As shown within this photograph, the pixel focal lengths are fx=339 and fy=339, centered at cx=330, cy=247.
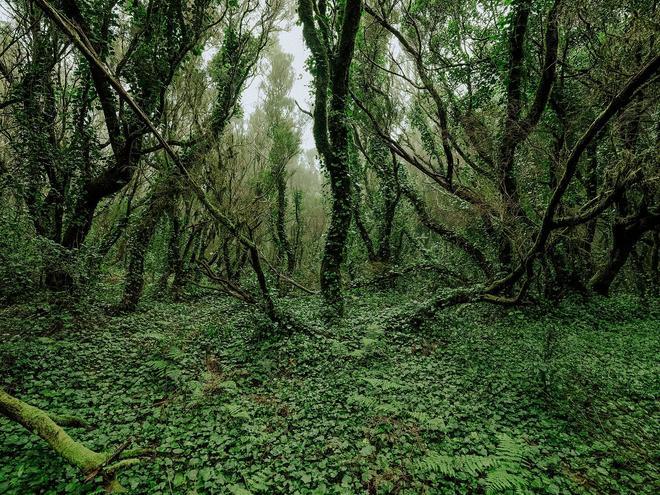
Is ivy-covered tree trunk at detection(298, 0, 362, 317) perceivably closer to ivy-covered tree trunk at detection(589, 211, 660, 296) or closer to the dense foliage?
the dense foliage

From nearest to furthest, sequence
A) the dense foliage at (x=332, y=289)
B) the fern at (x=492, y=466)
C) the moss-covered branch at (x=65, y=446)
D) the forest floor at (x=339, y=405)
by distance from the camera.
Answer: the moss-covered branch at (x=65, y=446), the fern at (x=492, y=466), the forest floor at (x=339, y=405), the dense foliage at (x=332, y=289)

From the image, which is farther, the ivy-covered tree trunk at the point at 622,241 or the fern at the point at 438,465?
the ivy-covered tree trunk at the point at 622,241

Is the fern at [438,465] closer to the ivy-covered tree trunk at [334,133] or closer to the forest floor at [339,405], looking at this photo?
the forest floor at [339,405]

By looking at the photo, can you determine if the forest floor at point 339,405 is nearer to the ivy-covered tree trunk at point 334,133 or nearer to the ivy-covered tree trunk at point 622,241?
the ivy-covered tree trunk at point 334,133

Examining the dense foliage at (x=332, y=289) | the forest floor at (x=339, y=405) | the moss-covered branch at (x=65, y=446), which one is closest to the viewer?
the moss-covered branch at (x=65, y=446)

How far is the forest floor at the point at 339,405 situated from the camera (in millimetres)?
3209

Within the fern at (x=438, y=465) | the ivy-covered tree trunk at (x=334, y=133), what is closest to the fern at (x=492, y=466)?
the fern at (x=438, y=465)

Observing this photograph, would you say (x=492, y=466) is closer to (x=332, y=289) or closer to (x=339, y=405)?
(x=339, y=405)

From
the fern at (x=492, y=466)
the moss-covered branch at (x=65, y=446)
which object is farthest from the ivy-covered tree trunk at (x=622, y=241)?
the moss-covered branch at (x=65, y=446)

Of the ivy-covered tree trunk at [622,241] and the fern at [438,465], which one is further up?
the ivy-covered tree trunk at [622,241]

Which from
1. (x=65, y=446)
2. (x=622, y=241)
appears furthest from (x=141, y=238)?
(x=622, y=241)

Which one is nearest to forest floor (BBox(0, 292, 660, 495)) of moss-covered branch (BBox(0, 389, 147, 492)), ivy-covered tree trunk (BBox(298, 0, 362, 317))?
moss-covered branch (BBox(0, 389, 147, 492))

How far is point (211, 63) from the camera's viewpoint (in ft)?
36.9

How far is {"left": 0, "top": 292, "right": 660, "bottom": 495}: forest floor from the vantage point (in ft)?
10.5
